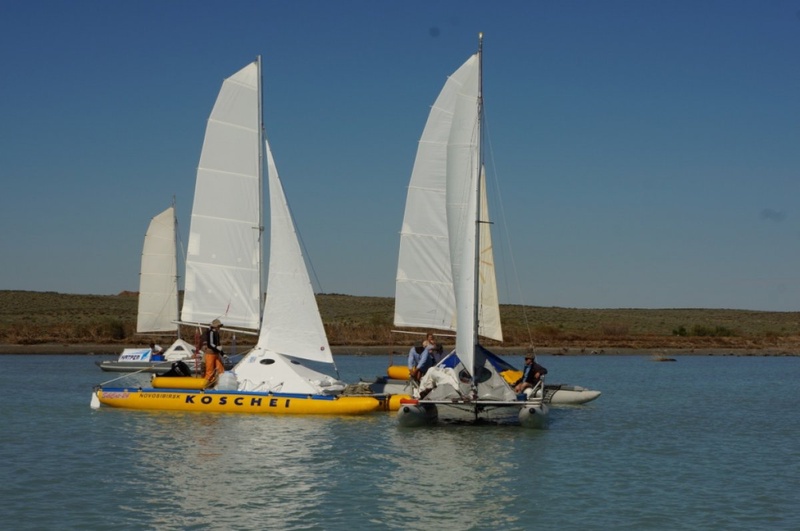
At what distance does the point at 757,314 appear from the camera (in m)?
144

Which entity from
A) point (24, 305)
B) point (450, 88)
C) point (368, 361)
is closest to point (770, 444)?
point (450, 88)

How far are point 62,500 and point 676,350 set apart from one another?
2401 inches

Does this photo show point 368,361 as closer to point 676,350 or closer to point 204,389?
point 676,350

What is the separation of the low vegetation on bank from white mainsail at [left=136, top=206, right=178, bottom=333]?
38.9 feet

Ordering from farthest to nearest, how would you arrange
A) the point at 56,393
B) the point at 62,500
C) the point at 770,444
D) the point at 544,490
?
1. the point at 56,393
2. the point at 770,444
3. the point at 544,490
4. the point at 62,500

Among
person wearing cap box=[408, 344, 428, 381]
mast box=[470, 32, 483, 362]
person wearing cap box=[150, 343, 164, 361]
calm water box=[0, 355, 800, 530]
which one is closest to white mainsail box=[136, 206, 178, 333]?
person wearing cap box=[150, 343, 164, 361]

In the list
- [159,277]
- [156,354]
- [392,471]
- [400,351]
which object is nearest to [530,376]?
[392,471]

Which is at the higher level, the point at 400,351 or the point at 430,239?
the point at 430,239

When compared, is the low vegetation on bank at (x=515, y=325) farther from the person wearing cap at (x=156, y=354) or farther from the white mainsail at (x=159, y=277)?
the white mainsail at (x=159, y=277)

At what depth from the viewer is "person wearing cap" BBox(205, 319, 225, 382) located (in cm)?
2923

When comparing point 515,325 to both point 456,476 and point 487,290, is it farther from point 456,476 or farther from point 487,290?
point 456,476

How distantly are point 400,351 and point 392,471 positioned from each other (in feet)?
145

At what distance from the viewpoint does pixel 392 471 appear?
2042 centimetres

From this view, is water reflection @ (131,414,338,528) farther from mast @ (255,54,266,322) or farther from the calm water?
mast @ (255,54,266,322)
